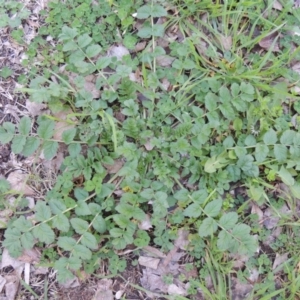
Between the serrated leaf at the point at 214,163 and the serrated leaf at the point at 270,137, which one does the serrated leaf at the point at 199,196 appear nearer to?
the serrated leaf at the point at 214,163

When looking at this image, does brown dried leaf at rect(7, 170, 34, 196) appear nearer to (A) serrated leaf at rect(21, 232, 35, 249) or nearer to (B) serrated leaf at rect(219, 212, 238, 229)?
(A) serrated leaf at rect(21, 232, 35, 249)

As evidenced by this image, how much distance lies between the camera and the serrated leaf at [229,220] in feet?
7.32

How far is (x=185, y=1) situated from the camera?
2576 mm

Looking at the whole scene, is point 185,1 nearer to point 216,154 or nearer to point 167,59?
point 167,59

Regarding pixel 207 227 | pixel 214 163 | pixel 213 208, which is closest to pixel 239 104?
pixel 214 163

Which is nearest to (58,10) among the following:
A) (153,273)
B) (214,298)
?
(153,273)

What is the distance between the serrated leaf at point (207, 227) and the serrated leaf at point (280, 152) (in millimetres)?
504

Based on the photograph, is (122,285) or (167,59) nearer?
(122,285)

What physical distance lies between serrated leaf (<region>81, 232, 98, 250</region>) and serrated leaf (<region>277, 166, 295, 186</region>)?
105 cm

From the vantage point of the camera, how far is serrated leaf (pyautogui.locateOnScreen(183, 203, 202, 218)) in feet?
7.46

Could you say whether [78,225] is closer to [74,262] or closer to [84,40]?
[74,262]

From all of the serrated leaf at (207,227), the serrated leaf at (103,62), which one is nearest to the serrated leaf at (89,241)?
the serrated leaf at (207,227)

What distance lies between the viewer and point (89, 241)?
2.18m

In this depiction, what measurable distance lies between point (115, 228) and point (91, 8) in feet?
4.26
